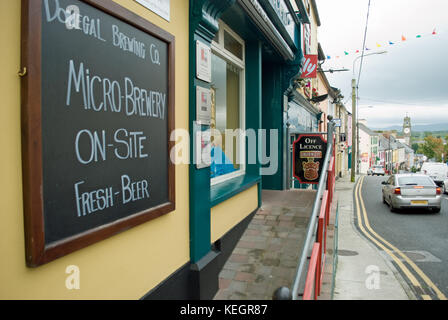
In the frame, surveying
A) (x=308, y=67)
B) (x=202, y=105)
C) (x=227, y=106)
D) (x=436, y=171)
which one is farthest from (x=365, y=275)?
(x=436, y=171)

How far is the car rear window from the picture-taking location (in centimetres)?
1205

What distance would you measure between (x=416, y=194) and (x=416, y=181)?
65 cm

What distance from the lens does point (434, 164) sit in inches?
874

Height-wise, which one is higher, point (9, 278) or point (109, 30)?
point (109, 30)

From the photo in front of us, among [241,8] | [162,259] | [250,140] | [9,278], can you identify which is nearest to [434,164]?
[250,140]

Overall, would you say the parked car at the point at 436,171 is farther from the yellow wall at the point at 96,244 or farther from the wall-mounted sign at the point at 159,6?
the wall-mounted sign at the point at 159,6

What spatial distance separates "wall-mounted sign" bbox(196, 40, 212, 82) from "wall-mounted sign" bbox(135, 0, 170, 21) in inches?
21.2

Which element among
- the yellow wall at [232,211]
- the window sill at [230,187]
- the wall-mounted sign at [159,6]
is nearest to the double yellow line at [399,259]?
the yellow wall at [232,211]

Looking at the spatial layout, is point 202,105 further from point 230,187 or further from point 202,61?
point 230,187

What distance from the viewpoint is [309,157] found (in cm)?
727

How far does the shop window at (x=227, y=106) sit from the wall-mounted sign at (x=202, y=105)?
123cm

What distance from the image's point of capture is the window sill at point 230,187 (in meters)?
4.29
